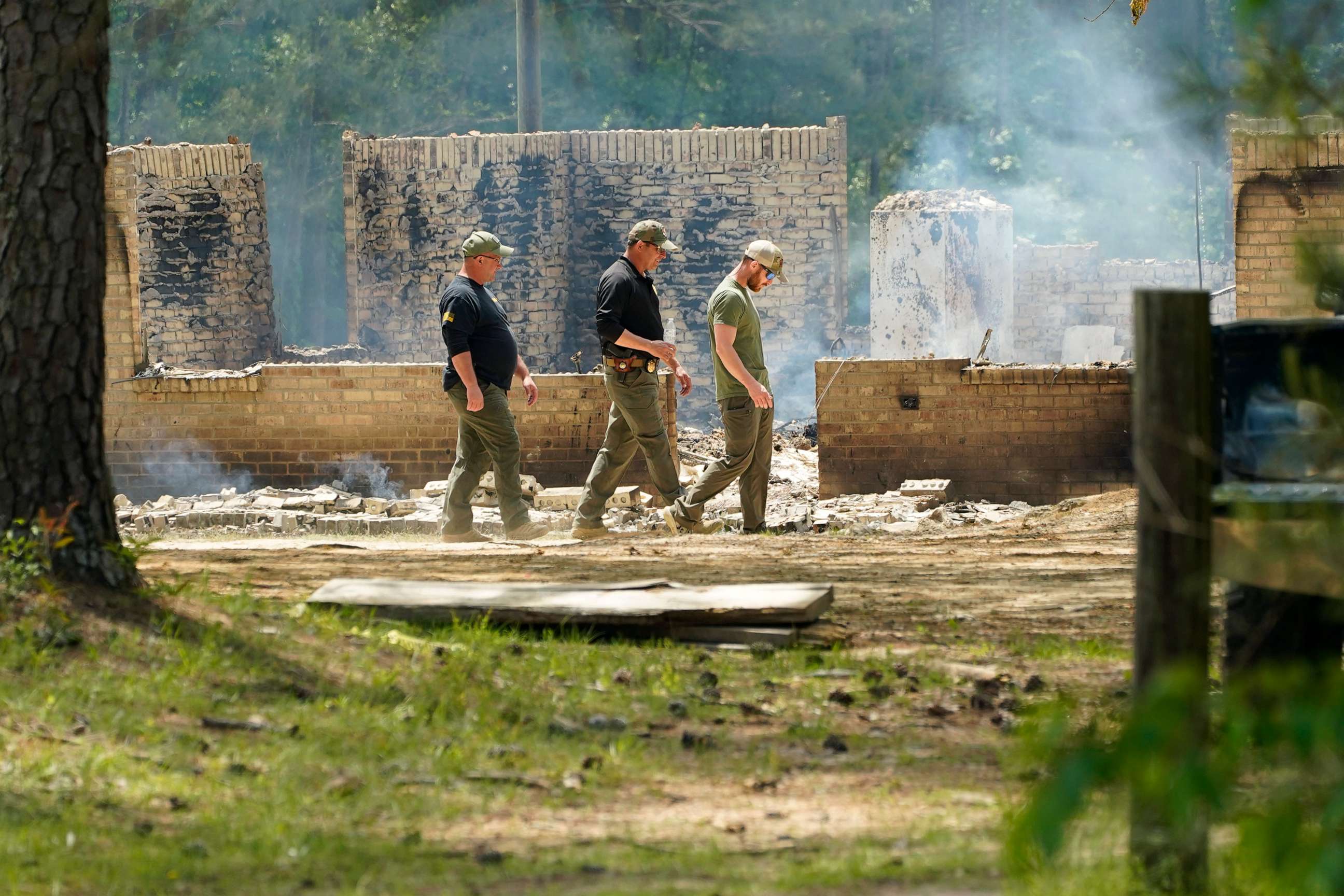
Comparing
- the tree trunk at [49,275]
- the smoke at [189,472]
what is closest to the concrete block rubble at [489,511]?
the smoke at [189,472]

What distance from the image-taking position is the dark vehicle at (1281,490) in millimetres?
3051

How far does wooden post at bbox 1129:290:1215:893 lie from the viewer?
121 inches

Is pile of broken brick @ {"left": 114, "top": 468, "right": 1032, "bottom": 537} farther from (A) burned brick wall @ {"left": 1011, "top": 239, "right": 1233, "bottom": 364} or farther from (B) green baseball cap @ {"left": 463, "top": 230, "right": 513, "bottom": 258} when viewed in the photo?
(A) burned brick wall @ {"left": 1011, "top": 239, "right": 1233, "bottom": 364}

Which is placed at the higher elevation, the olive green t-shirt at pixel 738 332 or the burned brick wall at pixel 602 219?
the burned brick wall at pixel 602 219

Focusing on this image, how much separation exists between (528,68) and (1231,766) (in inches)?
989

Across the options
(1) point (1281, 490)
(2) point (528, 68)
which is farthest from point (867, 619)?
(2) point (528, 68)

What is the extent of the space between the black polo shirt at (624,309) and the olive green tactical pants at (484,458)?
2.38 ft

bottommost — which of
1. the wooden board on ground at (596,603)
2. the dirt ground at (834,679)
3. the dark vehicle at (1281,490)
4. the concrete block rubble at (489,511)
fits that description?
the concrete block rubble at (489,511)

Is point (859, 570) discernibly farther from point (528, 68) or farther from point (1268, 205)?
point (528, 68)

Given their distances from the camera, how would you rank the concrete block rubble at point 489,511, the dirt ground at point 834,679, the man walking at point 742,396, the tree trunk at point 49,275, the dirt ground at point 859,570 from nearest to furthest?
the dirt ground at point 834,679 < the tree trunk at point 49,275 < the dirt ground at point 859,570 < the man walking at point 742,396 < the concrete block rubble at point 489,511

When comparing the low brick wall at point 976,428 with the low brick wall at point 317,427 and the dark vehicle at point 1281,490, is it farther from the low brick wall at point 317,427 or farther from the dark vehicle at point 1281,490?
the dark vehicle at point 1281,490

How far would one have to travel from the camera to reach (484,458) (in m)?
9.99

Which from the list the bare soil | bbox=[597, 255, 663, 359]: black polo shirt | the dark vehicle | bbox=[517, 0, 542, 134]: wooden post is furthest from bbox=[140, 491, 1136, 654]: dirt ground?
bbox=[517, 0, 542, 134]: wooden post

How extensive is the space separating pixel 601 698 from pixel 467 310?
487cm
